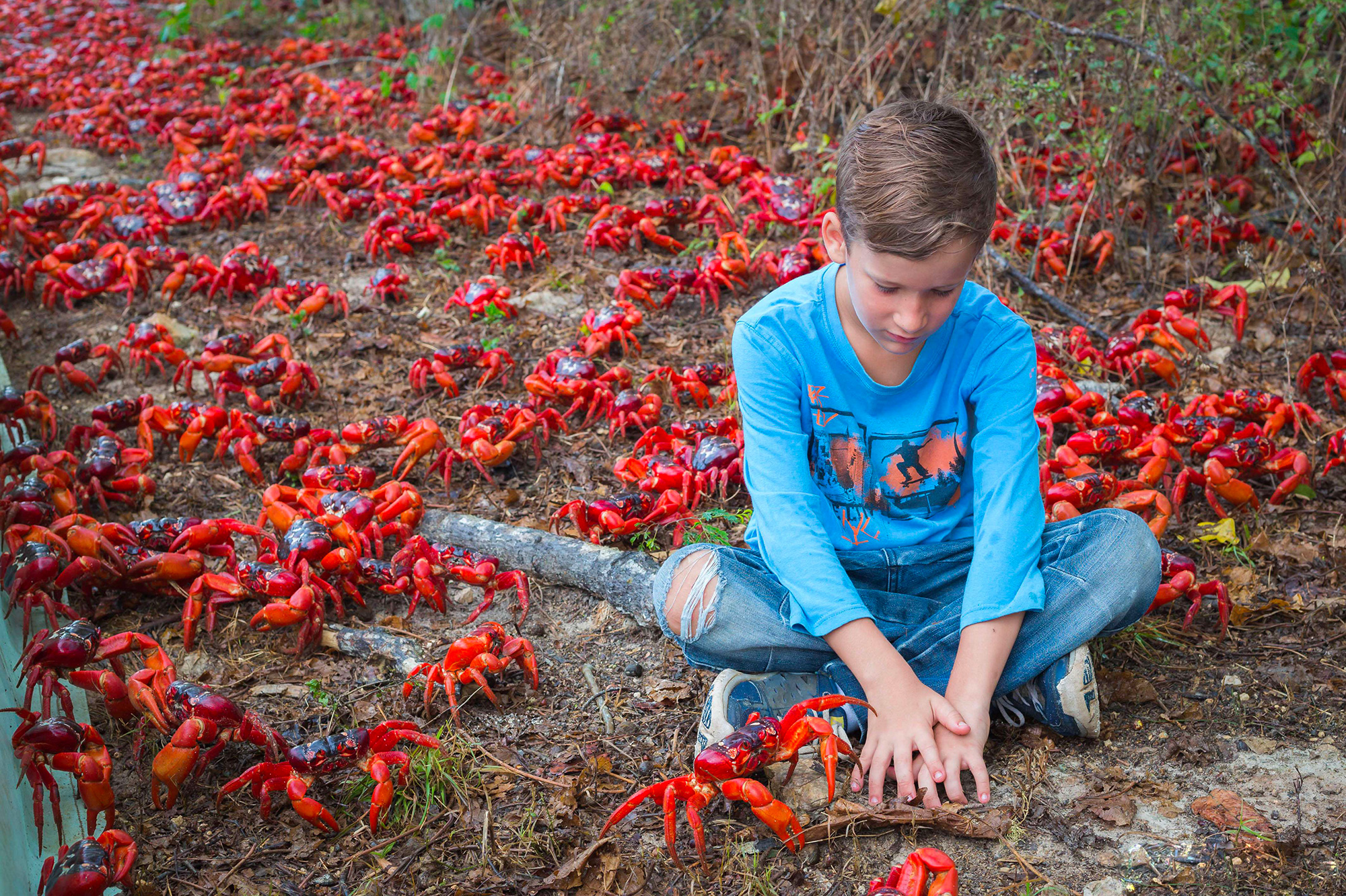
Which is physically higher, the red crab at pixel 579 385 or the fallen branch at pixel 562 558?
the red crab at pixel 579 385

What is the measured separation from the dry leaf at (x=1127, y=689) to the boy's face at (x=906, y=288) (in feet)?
3.58

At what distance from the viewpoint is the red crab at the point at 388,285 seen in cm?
517

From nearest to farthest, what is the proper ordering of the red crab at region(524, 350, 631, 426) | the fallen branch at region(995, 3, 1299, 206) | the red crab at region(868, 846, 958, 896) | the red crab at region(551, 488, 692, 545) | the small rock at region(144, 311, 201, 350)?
the red crab at region(868, 846, 958, 896) < the red crab at region(551, 488, 692, 545) < the red crab at region(524, 350, 631, 426) < the fallen branch at region(995, 3, 1299, 206) < the small rock at region(144, 311, 201, 350)

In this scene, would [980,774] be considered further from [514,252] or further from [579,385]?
[514,252]

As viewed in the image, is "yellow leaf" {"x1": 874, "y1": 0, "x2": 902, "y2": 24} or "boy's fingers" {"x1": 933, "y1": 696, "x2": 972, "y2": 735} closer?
"boy's fingers" {"x1": 933, "y1": 696, "x2": 972, "y2": 735}

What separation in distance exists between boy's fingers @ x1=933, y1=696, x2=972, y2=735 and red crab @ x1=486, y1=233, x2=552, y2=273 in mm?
3817

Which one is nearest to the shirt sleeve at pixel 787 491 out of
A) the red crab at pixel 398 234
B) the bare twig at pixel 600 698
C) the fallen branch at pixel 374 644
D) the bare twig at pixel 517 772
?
the bare twig at pixel 600 698

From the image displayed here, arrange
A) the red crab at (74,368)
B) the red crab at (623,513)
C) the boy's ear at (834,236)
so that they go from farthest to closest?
the red crab at (74,368), the red crab at (623,513), the boy's ear at (834,236)

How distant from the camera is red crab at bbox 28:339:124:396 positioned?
4562mm

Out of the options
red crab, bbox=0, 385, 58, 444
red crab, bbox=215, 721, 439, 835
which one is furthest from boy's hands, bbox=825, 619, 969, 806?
red crab, bbox=0, 385, 58, 444

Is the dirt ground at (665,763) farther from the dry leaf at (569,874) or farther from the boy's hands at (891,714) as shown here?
the boy's hands at (891,714)

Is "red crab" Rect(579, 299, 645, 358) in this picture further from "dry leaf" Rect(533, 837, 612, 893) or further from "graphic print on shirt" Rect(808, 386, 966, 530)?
"dry leaf" Rect(533, 837, 612, 893)

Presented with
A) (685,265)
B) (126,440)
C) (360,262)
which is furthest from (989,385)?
(360,262)

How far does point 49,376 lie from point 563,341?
2595 millimetres
